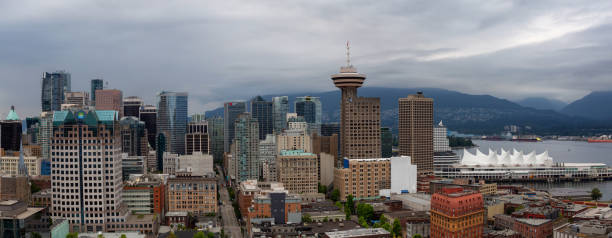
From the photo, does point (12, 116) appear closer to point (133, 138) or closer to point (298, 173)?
point (133, 138)

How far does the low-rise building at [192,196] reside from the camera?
87000mm

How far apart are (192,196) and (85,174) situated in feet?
58.4

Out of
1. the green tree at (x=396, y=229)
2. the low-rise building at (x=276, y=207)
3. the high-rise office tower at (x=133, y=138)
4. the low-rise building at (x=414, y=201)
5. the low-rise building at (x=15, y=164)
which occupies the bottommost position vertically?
Result: the green tree at (x=396, y=229)

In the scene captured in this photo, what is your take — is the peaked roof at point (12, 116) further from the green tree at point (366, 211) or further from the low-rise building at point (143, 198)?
the green tree at point (366, 211)

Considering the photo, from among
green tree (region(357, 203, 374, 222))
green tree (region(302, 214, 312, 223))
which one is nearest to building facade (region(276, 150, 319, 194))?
green tree (region(357, 203, 374, 222))

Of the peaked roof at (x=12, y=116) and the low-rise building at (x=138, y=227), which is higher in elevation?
the peaked roof at (x=12, y=116)

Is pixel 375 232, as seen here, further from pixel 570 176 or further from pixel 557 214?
pixel 570 176

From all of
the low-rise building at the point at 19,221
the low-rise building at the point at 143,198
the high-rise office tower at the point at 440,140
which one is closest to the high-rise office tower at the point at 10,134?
the low-rise building at the point at 143,198

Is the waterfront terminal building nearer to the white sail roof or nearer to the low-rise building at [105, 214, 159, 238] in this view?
the white sail roof

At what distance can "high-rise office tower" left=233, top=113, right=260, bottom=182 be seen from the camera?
125750 mm

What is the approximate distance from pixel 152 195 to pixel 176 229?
10.2 meters

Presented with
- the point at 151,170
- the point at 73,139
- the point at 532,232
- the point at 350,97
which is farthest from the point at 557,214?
the point at 151,170

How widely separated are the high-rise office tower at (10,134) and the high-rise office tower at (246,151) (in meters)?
68.1

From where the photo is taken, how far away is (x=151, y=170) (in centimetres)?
15750
